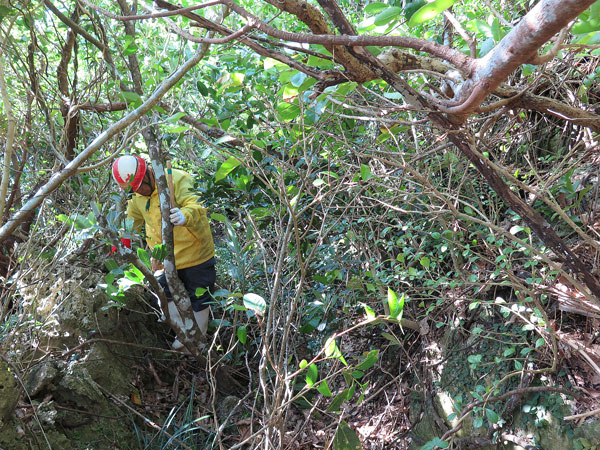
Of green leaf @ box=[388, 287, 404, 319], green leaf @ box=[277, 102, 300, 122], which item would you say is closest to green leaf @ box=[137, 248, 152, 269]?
green leaf @ box=[277, 102, 300, 122]

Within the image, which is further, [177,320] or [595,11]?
[177,320]

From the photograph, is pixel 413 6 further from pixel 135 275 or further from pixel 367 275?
pixel 135 275

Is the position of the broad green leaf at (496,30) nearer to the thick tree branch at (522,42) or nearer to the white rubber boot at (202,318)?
the thick tree branch at (522,42)

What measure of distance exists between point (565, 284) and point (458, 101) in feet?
5.71

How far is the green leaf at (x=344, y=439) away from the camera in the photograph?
2.09 metres

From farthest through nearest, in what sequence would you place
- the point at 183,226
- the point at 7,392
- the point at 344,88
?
the point at 183,226 → the point at 7,392 → the point at 344,88

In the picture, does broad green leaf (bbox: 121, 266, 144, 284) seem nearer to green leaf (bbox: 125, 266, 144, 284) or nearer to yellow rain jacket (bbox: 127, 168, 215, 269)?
green leaf (bbox: 125, 266, 144, 284)

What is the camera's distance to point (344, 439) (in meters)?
2.09

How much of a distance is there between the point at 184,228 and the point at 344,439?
8.00ft

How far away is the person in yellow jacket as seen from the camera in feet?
12.3

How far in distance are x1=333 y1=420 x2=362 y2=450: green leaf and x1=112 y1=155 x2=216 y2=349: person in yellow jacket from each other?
1948 mm

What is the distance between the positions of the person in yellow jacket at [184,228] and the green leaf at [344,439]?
1948 millimetres

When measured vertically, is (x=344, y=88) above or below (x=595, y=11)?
above

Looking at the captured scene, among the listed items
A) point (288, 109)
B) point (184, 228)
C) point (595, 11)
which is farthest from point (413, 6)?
point (184, 228)
